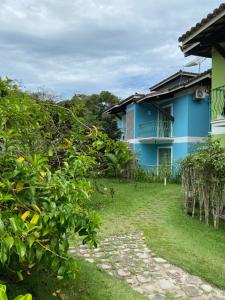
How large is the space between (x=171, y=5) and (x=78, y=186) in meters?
8.27

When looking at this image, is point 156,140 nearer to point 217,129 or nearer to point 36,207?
point 217,129

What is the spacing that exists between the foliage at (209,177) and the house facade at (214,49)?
139cm

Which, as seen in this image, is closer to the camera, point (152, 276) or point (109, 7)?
point (152, 276)

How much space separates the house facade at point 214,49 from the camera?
30.5ft

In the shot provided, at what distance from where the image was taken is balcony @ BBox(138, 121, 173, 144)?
2070cm

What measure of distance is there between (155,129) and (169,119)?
133 centimetres

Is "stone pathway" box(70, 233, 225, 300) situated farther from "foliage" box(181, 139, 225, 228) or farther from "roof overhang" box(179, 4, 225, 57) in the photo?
"roof overhang" box(179, 4, 225, 57)

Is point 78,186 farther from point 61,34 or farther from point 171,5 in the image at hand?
point 61,34

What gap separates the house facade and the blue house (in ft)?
16.1

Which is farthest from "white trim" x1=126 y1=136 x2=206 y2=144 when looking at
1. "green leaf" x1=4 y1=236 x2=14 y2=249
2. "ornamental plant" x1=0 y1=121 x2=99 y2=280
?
"green leaf" x1=4 y1=236 x2=14 y2=249

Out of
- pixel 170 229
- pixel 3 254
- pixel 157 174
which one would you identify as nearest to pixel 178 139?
pixel 157 174

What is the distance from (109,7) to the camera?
9.57m

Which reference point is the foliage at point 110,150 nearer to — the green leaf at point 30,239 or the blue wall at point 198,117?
the green leaf at point 30,239

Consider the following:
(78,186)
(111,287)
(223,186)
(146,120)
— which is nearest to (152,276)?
(111,287)
